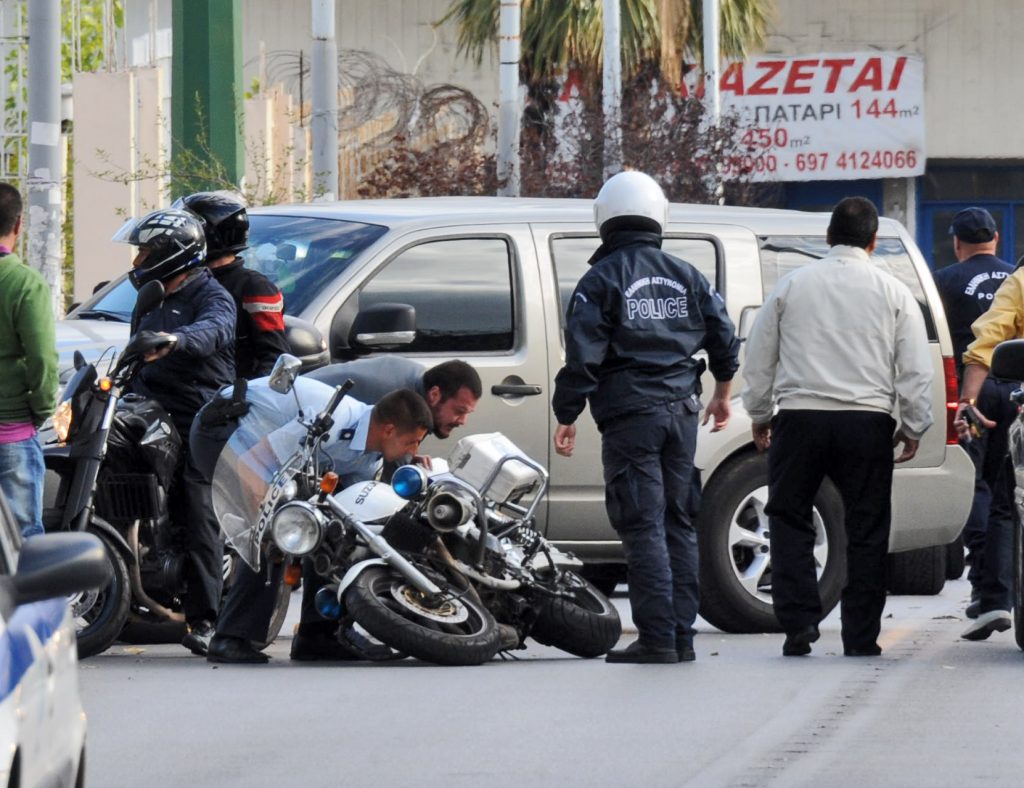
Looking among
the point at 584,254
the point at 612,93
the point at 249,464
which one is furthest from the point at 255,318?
the point at 612,93

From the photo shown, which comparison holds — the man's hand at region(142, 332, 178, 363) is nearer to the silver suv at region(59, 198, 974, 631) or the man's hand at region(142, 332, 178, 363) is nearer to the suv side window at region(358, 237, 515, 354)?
the silver suv at region(59, 198, 974, 631)

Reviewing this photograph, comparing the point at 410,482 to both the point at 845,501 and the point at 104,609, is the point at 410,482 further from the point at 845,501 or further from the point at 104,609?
the point at 845,501

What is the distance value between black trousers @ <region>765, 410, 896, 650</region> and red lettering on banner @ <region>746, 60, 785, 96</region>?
29.5m

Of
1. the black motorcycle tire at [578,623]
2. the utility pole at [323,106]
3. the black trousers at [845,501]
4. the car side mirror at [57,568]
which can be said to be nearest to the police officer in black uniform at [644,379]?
the black motorcycle tire at [578,623]

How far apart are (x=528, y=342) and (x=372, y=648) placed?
1976mm

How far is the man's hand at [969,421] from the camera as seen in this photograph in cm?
1073

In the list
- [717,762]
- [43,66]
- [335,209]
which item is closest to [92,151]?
[43,66]

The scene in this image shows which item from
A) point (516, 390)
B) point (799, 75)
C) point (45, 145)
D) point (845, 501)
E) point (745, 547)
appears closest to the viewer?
point (845, 501)

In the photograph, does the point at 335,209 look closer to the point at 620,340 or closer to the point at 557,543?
the point at 557,543

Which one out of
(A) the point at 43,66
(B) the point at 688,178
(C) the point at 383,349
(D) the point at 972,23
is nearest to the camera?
(C) the point at 383,349

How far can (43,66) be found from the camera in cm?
1545

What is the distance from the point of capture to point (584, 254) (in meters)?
11.5

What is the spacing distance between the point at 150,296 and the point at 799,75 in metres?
30.0

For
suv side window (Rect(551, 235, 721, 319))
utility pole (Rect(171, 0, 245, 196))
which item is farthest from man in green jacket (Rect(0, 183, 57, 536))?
utility pole (Rect(171, 0, 245, 196))
